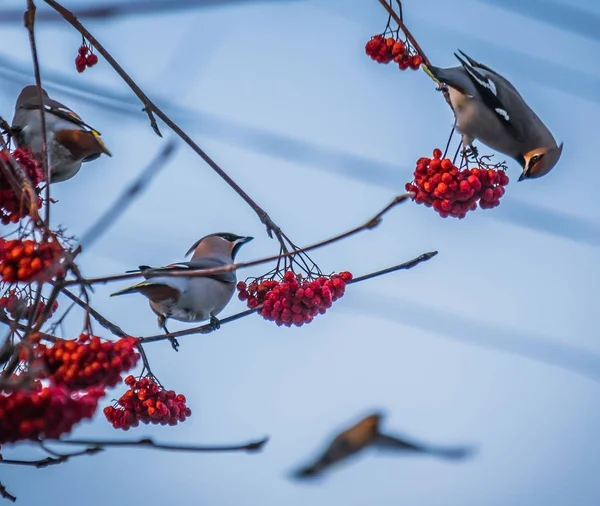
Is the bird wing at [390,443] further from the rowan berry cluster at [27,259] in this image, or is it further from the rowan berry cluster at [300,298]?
the rowan berry cluster at [300,298]

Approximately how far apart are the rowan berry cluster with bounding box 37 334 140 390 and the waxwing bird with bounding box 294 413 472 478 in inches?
20.3

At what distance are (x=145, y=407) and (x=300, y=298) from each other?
68 centimetres

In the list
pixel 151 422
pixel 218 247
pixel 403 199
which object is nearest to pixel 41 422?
pixel 403 199

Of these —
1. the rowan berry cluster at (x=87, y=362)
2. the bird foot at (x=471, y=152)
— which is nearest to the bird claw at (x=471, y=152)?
the bird foot at (x=471, y=152)

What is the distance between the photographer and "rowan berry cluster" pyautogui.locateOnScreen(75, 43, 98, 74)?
3.98 m

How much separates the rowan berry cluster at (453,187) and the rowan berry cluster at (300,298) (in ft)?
1.46

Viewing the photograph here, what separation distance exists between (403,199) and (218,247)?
14.1 ft

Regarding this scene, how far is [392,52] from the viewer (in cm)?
390

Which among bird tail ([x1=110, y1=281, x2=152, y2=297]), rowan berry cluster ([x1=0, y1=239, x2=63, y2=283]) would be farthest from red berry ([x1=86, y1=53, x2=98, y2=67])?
rowan berry cluster ([x1=0, y1=239, x2=63, y2=283])

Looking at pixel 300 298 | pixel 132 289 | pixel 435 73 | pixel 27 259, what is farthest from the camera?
pixel 435 73

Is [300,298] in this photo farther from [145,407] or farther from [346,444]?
[346,444]

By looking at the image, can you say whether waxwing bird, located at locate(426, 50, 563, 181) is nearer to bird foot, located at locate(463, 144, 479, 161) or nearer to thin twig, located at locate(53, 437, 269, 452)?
bird foot, located at locate(463, 144, 479, 161)

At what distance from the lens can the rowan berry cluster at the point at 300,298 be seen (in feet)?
11.4

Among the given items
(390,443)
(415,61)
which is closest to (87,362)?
(390,443)
